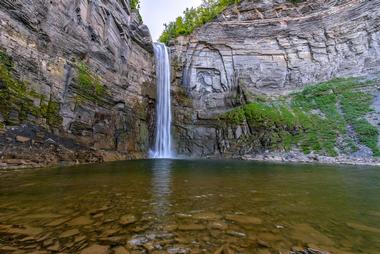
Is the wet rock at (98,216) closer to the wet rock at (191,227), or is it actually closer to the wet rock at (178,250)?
the wet rock at (191,227)

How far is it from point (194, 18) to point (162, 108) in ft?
63.4

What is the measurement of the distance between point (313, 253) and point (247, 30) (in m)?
32.6

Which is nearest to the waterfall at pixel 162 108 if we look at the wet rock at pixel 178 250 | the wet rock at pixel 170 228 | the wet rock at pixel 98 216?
the wet rock at pixel 98 216

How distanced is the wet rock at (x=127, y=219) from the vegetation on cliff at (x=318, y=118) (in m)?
19.8

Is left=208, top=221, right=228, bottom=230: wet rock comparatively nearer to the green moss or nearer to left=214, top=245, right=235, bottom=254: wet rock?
left=214, top=245, right=235, bottom=254: wet rock

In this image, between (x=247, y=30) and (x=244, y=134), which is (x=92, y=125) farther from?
(x=247, y=30)

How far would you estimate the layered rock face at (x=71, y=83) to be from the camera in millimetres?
11219

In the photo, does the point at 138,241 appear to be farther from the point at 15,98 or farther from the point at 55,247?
the point at 15,98

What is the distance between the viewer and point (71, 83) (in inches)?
584

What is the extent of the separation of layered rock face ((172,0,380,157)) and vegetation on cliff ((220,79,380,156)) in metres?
1.98

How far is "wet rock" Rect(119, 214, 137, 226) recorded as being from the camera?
127 inches

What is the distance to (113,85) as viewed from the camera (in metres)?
19.4

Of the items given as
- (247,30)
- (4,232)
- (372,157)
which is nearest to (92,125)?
(4,232)

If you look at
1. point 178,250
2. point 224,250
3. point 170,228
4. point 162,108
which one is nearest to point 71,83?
point 162,108
